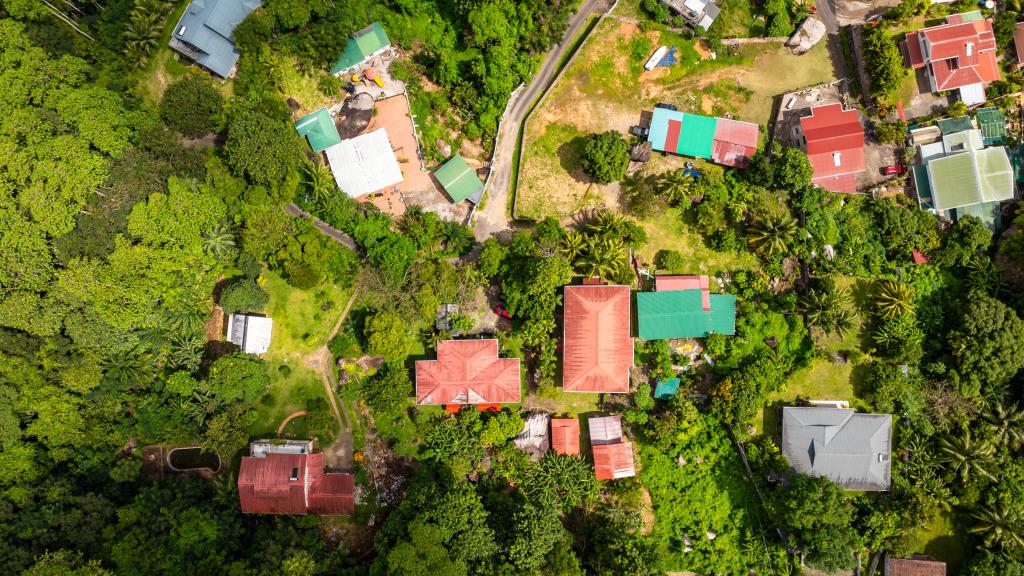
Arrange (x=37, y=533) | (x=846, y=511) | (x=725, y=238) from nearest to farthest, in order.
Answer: (x=37, y=533) → (x=846, y=511) → (x=725, y=238)

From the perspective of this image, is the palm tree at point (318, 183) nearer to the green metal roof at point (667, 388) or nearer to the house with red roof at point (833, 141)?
the green metal roof at point (667, 388)

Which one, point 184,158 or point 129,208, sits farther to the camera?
point 184,158

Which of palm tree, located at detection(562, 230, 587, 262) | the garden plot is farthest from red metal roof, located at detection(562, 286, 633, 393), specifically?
the garden plot

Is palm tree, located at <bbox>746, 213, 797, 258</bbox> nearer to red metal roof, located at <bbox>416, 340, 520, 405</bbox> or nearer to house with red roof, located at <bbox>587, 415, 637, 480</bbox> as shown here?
house with red roof, located at <bbox>587, 415, 637, 480</bbox>

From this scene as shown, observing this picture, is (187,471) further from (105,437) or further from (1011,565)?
(1011,565)

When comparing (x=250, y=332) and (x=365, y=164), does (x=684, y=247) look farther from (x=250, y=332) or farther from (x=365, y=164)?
(x=250, y=332)

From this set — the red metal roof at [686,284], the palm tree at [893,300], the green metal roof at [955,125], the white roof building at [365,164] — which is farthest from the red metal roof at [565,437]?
the green metal roof at [955,125]

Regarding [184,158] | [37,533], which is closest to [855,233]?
[184,158]
